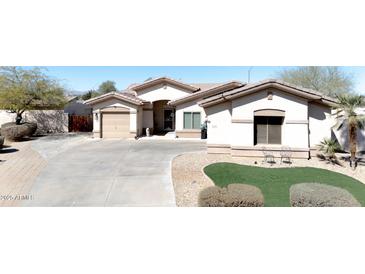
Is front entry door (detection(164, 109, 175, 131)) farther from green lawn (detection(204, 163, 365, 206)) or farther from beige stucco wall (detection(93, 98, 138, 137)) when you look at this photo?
green lawn (detection(204, 163, 365, 206))

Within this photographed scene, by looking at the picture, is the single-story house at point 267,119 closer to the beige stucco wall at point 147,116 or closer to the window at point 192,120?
the window at point 192,120

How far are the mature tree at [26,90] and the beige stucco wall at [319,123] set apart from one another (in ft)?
46.2

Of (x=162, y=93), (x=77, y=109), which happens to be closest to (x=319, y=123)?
(x=162, y=93)

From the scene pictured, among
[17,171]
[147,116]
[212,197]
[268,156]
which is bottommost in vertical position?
[212,197]

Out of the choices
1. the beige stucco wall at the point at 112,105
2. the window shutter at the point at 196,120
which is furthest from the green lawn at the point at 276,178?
the beige stucco wall at the point at 112,105

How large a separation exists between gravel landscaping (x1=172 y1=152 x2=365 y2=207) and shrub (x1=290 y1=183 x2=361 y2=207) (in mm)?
2486

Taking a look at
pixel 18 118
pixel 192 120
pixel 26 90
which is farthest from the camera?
pixel 192 120

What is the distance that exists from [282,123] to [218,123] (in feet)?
9.45

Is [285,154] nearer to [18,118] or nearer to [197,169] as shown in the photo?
[197,169]

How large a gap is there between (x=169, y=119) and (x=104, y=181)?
41.6 feet

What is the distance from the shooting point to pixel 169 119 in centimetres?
1980

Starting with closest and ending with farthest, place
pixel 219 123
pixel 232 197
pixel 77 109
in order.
A: pixel 232 197 < pixel 219 123 < pixel 77 109

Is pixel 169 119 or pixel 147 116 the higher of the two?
pixel 147 116
